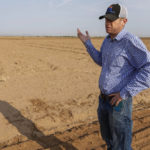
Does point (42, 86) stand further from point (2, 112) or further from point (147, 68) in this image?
point (147, 68)

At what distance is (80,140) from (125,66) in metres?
2.15

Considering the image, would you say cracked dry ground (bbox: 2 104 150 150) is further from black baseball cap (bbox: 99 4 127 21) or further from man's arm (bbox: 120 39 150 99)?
black baseball cap (bbox: 99 4 127 21)

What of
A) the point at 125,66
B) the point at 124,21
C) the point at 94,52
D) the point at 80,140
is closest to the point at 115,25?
the point at 124,21

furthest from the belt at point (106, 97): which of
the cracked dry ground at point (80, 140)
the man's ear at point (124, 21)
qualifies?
the cracked dry ground at point (80, 140)

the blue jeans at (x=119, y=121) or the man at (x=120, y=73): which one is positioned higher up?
the man at (x=120, y=73)

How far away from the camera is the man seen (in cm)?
214

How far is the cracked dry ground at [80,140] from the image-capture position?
12.4 feet

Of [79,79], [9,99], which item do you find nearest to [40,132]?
[9,99]

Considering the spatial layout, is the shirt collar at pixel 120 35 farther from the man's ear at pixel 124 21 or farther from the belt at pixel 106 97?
the belt at pixel 106 97

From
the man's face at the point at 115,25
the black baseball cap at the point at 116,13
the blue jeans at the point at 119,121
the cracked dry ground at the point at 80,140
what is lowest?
the cracked dry ground at the point at 80,140

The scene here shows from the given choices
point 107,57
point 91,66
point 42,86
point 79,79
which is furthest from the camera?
point 91,66

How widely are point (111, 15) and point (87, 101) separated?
3.94 meters

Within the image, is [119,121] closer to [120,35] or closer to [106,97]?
[106,97]

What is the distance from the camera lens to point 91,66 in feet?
34.8
